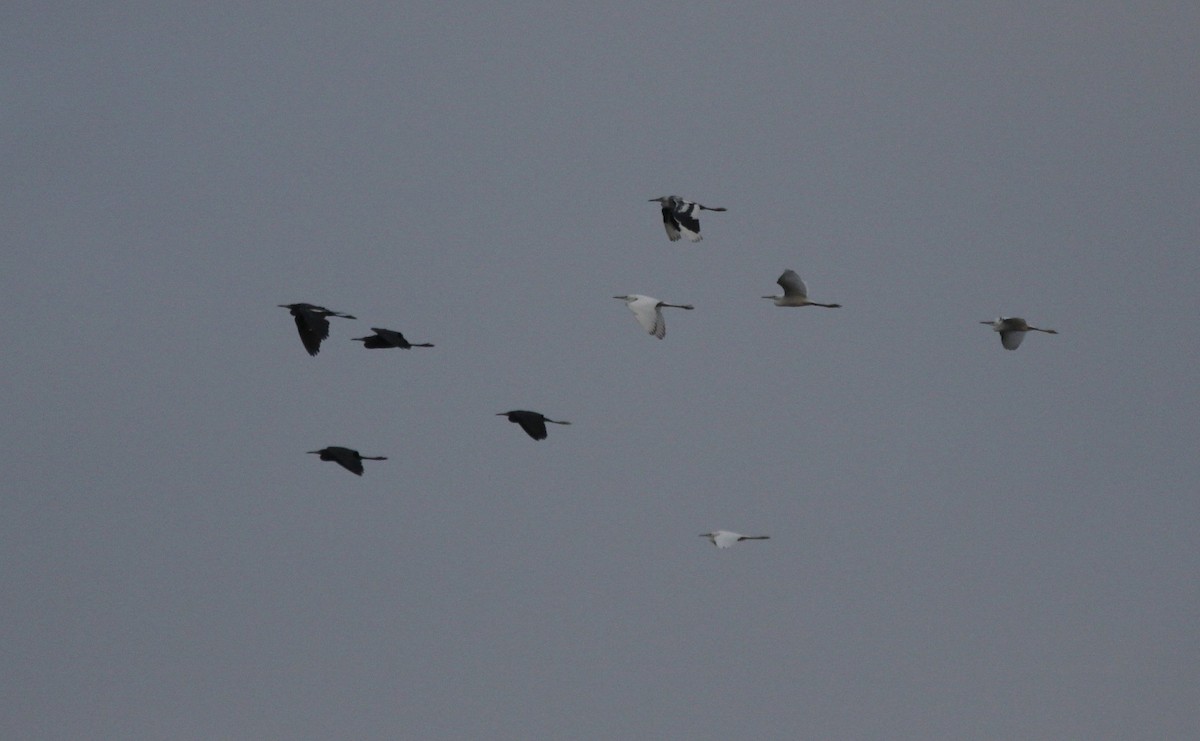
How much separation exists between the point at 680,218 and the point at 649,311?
612 cm

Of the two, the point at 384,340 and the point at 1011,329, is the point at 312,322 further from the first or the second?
the point at 1011,329

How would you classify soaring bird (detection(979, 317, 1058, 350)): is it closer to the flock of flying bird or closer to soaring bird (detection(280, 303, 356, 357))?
the flock of flying bird

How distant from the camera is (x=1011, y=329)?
59031mm

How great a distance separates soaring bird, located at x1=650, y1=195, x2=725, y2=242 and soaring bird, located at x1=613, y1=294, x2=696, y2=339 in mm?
4430

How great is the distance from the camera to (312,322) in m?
51.6

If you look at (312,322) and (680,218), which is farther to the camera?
(680,218)

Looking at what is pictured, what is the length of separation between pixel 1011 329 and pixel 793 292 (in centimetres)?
737

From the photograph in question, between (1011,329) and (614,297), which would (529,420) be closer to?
(614,297)

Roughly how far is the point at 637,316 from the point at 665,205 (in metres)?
7.35

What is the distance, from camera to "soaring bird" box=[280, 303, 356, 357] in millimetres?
51312

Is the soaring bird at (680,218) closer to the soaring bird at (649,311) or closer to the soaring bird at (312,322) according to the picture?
the soaring bird at (649,311)

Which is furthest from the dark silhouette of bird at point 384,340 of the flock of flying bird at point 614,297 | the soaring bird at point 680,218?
the soaring bird at point 680,218

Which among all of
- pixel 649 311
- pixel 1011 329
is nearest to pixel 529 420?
pixel 649 311

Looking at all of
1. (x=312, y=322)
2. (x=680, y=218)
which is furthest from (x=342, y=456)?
(x=680, y=218)
